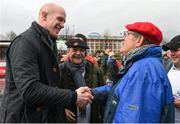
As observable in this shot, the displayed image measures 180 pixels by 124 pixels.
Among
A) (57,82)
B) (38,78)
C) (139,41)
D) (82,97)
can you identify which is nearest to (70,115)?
(57,82)

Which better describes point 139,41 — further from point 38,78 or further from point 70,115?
point 70,115

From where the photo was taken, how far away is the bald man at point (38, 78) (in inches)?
123

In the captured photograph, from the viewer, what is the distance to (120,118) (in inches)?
115

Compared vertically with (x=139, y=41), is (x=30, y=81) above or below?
below

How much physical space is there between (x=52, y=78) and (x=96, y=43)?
8200 centimetres

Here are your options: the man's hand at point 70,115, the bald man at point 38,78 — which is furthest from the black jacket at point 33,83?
the man's hand at point 70,115

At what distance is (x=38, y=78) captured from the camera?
124 inches

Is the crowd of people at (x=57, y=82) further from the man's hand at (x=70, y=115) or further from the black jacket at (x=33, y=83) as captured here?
the man's hand at (x=70, y=115)

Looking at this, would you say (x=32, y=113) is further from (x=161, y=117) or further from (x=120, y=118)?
(x=161, y=117)

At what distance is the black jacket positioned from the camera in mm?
3107

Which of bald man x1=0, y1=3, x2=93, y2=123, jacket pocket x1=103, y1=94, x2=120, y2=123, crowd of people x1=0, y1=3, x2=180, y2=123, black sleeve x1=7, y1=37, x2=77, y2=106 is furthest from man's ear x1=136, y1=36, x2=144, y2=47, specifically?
black sleeve x1=7, y1=37, x2=77, y2=106

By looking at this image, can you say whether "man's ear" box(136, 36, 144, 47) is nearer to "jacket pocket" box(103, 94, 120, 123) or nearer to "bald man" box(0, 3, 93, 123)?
"jacket pocket" box(103, 94, 120, 123)

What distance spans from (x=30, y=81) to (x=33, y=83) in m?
0.03

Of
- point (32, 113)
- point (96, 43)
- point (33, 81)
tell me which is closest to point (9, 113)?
point (32, 113)
